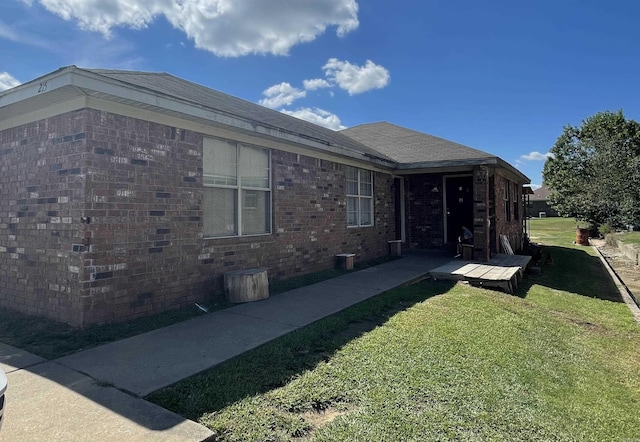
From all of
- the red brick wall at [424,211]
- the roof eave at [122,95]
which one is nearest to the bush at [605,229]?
the red brick wall at [424,211]

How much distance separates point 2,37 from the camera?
6344 millimetres

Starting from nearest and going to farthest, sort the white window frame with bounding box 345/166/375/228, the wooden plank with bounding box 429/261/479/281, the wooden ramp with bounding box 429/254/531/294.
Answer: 1. the wooden ramp with bounding box 429/254/531/294
2. the wooden plank with bounding box 429/261/479/281
3. the white window frame with bounding box 345/166/375/228

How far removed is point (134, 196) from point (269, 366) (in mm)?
2956

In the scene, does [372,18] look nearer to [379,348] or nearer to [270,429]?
[379,348]

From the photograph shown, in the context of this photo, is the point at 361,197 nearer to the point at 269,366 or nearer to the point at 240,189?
the point at 240,189

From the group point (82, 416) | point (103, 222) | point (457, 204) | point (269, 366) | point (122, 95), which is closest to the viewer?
point (82, 416)

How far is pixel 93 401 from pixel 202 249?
3175 mm

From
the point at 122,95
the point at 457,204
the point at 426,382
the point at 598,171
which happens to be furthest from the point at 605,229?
the point at 122,95

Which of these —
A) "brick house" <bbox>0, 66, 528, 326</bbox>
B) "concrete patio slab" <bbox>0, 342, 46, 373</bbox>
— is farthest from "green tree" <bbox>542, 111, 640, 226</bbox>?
"concrete patio slab" <bbox>0, 342, 46, 373</bbox>

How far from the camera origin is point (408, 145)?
Answer: 13.2 metres

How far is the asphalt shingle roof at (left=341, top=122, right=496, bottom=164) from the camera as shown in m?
10.7

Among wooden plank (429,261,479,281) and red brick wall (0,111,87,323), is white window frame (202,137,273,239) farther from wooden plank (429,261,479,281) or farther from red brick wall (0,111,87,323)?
wooden plank (429,261,479,281)

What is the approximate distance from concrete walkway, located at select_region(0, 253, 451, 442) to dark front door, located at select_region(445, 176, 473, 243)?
7.36 meters

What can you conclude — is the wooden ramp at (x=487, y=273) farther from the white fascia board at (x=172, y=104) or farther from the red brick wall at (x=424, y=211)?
the white fascia board at (x=172, y=104)
